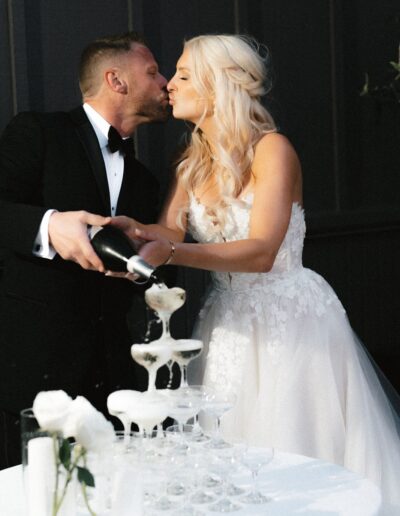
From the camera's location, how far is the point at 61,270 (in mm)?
3018

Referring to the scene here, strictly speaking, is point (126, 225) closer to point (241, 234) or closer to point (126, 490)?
point (241, 234)

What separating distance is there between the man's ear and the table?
1.45 m

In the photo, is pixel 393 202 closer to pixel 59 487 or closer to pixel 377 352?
pixel 377 352

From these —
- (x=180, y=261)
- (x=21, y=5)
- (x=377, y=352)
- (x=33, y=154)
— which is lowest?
(x=377, y=352)

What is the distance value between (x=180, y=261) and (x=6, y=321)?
63 centimetres

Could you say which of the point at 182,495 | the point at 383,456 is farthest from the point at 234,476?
the point at 383,456

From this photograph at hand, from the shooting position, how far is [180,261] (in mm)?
2807

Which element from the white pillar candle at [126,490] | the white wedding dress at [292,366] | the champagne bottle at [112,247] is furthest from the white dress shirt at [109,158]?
the white pillar candle at [126,490]

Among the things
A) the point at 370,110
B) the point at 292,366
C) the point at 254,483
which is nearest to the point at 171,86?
the point at 292,366

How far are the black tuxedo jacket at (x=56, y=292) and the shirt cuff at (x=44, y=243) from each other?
80mm

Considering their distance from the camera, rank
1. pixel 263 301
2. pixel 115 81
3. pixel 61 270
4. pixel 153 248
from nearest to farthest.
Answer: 1. pixel 153 248
2. pixel 61 270
3. pixel 263 301
4. pixel 115 81

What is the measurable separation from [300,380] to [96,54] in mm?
1272

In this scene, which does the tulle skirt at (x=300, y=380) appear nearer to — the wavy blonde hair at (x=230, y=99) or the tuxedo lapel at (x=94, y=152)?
the wavy blonde hair at (x=230, y=99)

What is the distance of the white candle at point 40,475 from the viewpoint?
5.49 feet
